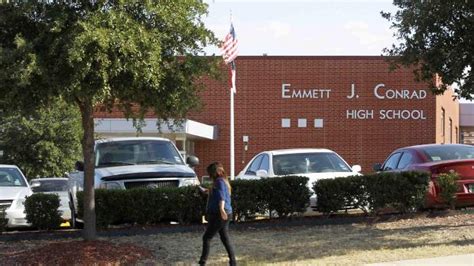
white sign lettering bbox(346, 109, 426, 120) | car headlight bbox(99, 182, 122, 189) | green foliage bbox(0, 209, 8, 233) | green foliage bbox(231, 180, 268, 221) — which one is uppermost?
white sign lettering bbox(346, 109, 426, 120)

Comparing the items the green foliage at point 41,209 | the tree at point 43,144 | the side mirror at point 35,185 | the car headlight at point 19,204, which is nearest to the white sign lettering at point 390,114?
the tree at point 43,144

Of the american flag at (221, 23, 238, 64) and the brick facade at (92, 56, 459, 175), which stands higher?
the american flag at (221, 23, 238, 64)

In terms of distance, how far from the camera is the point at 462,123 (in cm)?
5381

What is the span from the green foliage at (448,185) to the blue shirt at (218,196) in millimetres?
5691

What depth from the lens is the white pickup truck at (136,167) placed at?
1246 cm

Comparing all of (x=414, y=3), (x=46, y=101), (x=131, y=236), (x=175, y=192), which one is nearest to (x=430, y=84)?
(x=414, y=3)

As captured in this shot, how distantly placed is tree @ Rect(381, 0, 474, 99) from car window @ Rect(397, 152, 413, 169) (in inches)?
124

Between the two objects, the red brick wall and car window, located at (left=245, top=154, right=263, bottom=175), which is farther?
the red brick wall

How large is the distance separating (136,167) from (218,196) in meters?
4.45

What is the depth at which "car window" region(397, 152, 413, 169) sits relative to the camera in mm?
14914

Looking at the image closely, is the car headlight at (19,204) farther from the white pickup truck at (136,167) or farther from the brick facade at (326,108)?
the brick facade at (326,108)

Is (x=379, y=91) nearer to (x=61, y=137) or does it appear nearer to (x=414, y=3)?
(x=61, y=137)

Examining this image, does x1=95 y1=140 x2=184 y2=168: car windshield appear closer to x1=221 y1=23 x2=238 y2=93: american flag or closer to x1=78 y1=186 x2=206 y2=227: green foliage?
x1=78 y1=186 x2=206 y2=227: green foliage

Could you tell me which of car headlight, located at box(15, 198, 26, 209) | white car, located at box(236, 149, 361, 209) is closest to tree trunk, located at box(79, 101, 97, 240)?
car headlight, located at box(15, 198, 26, 209)
